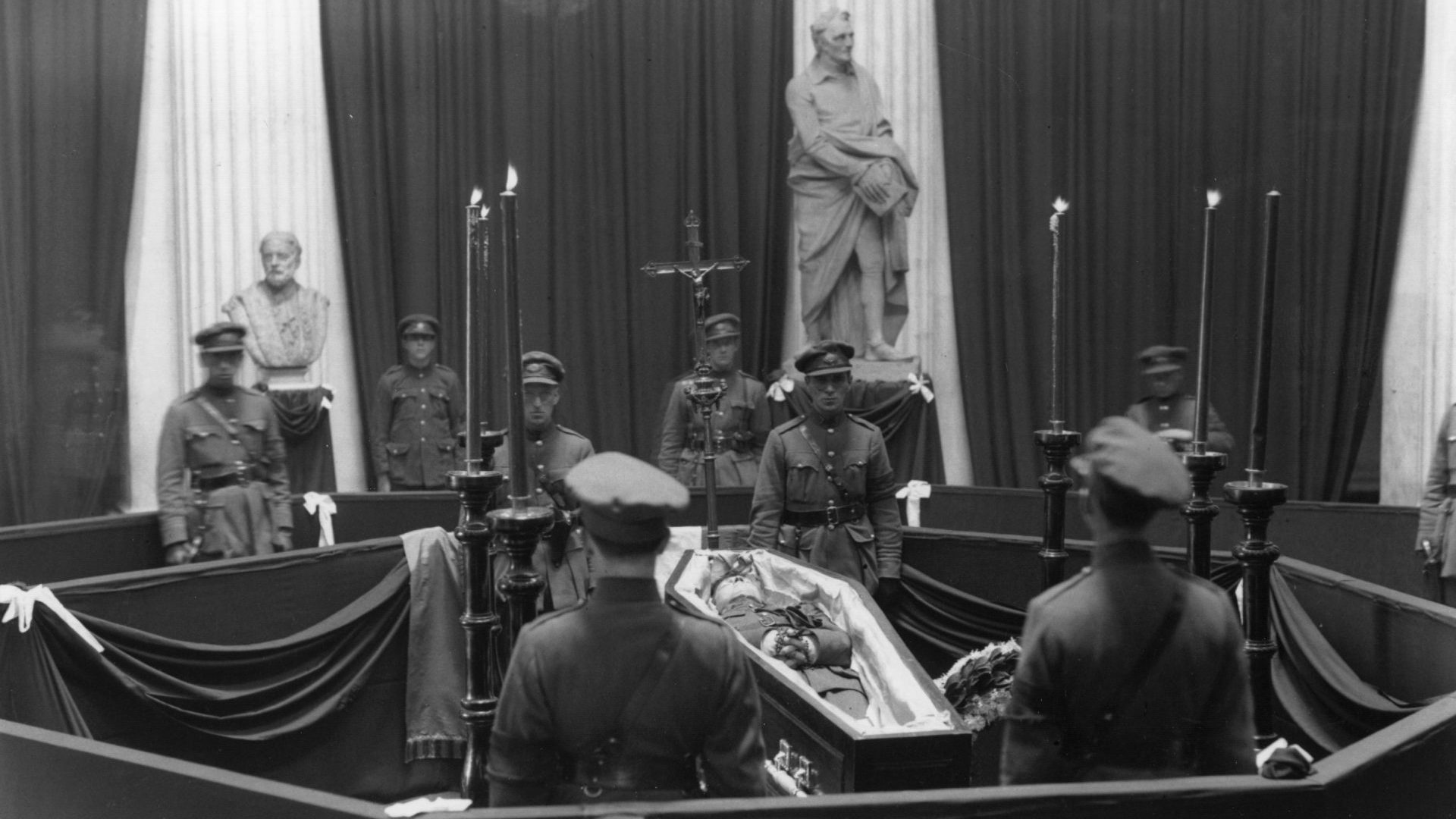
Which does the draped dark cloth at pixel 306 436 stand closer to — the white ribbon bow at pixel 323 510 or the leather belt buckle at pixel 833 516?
the white ribbon bow at pixel 323 510

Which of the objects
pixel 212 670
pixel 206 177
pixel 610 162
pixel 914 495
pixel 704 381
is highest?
pixel 610 162

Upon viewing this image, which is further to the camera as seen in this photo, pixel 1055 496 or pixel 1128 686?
pixel 1055 496

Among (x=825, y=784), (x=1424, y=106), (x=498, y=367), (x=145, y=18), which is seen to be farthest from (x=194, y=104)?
(x=1424, y=106)

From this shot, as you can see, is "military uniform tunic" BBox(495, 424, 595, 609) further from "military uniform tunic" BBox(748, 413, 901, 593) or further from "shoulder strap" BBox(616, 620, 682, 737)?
"shoulder strap" BBox(616, 620, 682, 737)

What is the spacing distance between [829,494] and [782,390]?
291cm

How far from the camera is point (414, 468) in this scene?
28.2 ft

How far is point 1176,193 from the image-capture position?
941 cm

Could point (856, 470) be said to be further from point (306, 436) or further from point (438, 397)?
point (306, 436)

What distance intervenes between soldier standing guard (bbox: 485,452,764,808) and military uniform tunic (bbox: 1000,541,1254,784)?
1.71ft

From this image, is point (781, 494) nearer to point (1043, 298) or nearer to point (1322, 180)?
point (1043, 298)

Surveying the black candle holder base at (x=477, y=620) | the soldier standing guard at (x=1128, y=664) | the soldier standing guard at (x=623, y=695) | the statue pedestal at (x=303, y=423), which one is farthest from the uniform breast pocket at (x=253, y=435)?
the soldier standing guard at (x=1128, y=664)

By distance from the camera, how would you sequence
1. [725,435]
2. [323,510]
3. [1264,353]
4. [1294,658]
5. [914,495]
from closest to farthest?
[1264,353] < [1294,658] < [323,510] < [914,495] < [725,435]

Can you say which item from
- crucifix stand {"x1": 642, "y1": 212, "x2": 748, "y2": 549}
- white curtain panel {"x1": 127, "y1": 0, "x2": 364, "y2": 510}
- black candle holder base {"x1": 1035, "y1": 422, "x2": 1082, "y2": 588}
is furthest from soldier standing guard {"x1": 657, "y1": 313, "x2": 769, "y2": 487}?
black candle holder base {"x1": 1035, "y1": 422, "x2": 1082, "y2": 588}

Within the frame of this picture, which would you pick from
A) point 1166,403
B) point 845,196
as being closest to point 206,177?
point 845,196
